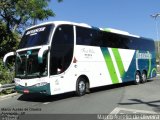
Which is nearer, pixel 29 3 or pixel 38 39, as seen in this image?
pixel 38 39

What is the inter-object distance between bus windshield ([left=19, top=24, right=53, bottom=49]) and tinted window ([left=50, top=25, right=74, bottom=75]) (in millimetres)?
352

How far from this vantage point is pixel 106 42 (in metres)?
18.7

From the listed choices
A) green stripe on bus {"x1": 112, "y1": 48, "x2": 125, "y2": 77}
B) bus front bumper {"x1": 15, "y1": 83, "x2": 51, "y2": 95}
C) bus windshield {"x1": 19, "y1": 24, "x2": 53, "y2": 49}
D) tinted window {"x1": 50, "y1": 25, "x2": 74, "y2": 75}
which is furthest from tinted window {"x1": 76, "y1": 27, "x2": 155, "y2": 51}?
bus front bumper {"x1": 15, "y1": 83, "x2": 51, "y2": 95}

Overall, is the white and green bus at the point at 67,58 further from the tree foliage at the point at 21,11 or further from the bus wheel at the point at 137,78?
the tree foliage at the point at 21,11

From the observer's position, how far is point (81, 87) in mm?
15812

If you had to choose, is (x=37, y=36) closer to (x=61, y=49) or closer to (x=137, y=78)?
(x=61, y=49)

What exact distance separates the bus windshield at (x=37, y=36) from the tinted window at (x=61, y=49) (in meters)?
0.35

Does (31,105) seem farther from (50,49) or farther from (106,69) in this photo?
(106,69)

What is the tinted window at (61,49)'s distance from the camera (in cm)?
1386

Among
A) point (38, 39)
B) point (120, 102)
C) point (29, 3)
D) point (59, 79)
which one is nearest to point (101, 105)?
point (120, 102)

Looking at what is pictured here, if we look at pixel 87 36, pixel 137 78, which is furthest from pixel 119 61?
pixel 87 36

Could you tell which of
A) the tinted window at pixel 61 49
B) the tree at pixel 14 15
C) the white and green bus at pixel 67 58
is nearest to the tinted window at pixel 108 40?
the white and green bus at pixel 67 58

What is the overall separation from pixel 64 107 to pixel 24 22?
19345 mm

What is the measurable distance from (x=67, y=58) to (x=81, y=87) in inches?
74.4
